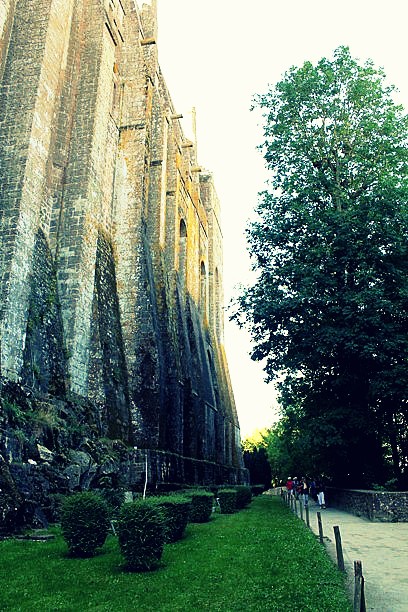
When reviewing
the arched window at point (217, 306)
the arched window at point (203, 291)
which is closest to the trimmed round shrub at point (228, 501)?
the arched window at point (203, 291)

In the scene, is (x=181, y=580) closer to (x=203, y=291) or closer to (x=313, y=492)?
(x=313, y=492)

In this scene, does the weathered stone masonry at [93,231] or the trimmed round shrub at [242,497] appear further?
the trimmed round shrub at [242,497]

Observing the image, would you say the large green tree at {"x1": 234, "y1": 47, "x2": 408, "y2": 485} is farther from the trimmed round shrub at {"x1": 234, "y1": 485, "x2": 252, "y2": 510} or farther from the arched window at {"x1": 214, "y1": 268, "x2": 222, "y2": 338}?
the arched window at {"x1": 214, "y1": 268, "x2": 222, "y2": 338}

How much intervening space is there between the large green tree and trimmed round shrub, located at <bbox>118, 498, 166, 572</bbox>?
36.4ft

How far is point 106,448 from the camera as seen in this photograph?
1259 centimetres

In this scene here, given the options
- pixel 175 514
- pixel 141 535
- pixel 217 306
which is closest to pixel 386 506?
pixel 175 514

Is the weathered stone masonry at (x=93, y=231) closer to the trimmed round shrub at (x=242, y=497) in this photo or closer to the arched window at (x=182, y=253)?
the trimmed round shrub at (x=242, y=497)

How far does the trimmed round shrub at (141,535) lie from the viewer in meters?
6.70

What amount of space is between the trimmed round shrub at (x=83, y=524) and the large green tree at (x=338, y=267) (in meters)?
11.2

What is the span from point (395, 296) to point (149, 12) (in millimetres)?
18553

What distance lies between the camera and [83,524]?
7438mm

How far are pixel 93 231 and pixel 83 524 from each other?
967 cm

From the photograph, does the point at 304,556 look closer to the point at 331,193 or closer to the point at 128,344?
the point at 128,344

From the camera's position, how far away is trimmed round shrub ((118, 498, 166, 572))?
6.70 metres
